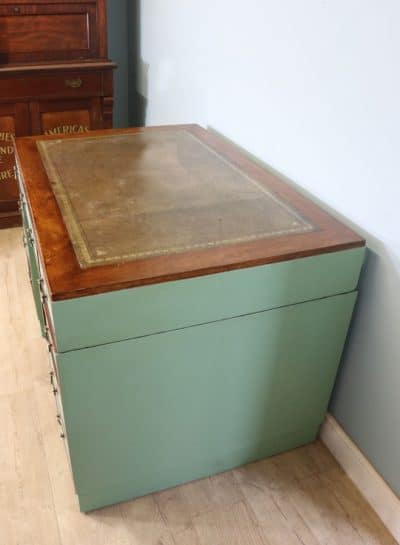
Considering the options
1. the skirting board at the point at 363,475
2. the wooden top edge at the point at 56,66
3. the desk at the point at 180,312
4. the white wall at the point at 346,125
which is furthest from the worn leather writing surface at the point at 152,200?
the wooden top edge at the point at 56,66

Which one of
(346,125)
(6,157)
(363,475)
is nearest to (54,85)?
(6,157)

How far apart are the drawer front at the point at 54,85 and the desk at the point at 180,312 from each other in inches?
37.6

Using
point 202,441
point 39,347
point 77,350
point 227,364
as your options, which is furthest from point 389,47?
point 39,347

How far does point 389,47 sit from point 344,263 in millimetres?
432

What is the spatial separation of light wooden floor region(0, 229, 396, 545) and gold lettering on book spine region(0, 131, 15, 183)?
1.28m

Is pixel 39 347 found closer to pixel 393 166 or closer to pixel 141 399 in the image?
pixel 141 399

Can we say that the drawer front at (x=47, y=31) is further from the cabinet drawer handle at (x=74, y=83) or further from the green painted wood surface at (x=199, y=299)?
the green painted wood surface at (x=199, y=299)

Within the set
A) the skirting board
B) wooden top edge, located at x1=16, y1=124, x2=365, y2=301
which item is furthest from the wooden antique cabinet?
the skirting board

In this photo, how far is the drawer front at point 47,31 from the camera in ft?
7.05

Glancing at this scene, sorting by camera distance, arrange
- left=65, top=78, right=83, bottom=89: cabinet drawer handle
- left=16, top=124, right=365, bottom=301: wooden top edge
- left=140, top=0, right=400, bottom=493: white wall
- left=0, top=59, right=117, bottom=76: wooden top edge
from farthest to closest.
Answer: left=65, top=78, right=83, bottom=89: cabinet drawer handle, left=0, top=59, right=117, bottom=76: wooden top edge, left=140, top=0, right=400, bottom=493: white wall, left=16, top=124, right=365, bottom=301: wooden top edge

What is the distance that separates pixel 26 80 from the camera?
7.20ft

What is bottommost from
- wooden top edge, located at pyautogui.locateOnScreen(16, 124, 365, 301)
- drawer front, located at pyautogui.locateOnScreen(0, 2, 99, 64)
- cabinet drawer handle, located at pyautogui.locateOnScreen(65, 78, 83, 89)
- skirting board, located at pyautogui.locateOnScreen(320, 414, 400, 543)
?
skirting board, located at pyautogui.locateOnScreen(320, 414, 400, 543)

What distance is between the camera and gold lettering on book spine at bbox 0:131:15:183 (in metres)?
2.29

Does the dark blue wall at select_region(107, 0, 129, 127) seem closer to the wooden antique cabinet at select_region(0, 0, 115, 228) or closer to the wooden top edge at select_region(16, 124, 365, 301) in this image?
the wooden antique cabinet at select_region(0, 0, 115, 228)
